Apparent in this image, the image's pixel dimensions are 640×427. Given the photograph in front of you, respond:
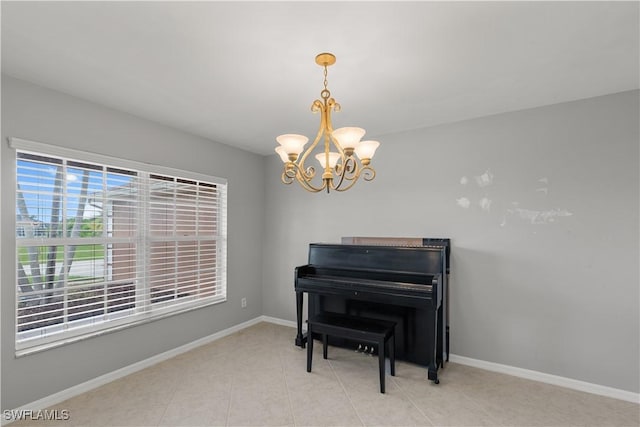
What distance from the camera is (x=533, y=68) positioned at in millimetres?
2080

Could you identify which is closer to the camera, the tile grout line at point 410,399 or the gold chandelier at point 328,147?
the gold chandelier at point 328,147

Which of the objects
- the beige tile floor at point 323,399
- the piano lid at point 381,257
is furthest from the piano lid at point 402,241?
the beige tile floor at point 323,399

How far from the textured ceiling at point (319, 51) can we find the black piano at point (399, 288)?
1388mm

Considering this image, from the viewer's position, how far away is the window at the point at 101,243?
2.26 metres

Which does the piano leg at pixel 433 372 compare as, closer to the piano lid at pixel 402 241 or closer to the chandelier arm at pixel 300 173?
the piano lid at pixel 402 241

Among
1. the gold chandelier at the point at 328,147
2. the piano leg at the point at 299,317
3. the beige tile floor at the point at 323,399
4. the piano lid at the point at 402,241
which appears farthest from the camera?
the piano leg at the point at 299,317

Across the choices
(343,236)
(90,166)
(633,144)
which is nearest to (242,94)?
(90,166)

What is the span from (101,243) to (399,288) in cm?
260

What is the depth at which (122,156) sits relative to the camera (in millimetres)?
2793

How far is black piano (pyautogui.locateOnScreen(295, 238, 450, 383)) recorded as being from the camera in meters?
2.70

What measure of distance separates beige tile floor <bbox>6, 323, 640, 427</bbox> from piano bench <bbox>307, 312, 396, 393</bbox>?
0.24 m

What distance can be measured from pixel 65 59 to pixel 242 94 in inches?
43.8

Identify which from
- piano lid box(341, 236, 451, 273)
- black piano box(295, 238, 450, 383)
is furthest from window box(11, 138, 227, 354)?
piano lid box(341, 236, 451, 273)

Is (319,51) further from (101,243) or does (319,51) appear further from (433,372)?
(433,372)
